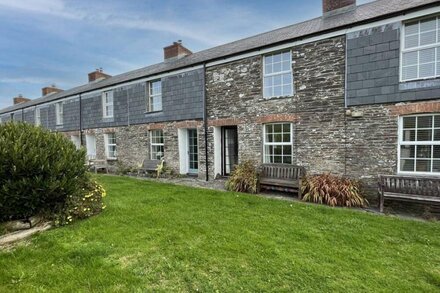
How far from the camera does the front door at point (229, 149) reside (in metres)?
12.2

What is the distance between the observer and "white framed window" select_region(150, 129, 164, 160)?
47.3 feet

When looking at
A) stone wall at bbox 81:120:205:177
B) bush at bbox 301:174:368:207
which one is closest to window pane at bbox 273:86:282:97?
bush at bbox 301:174:368:207

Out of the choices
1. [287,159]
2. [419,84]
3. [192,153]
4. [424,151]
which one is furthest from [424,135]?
[192,153]

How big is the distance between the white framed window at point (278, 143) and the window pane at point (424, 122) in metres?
3.85

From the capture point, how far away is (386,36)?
762cm

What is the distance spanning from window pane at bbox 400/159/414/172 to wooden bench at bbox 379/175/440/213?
0.69 meters

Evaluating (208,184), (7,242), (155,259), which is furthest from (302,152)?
(7,242)

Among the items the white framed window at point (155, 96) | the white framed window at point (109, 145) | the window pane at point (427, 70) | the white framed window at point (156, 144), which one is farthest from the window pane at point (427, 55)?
the white framed window at point (109, 145)

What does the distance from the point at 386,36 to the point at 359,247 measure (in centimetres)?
651

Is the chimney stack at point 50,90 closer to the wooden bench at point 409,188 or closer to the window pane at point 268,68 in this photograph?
the window pane at point 268,68

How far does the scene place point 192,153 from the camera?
44.3 feet

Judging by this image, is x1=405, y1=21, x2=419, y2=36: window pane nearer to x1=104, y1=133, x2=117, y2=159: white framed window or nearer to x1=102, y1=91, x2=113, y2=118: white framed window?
x1=102, y1=91, x2=113, y2=118: white framed window

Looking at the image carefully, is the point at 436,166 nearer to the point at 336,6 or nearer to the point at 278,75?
the point at 278,75

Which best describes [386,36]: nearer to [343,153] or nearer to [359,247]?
[343,153]
